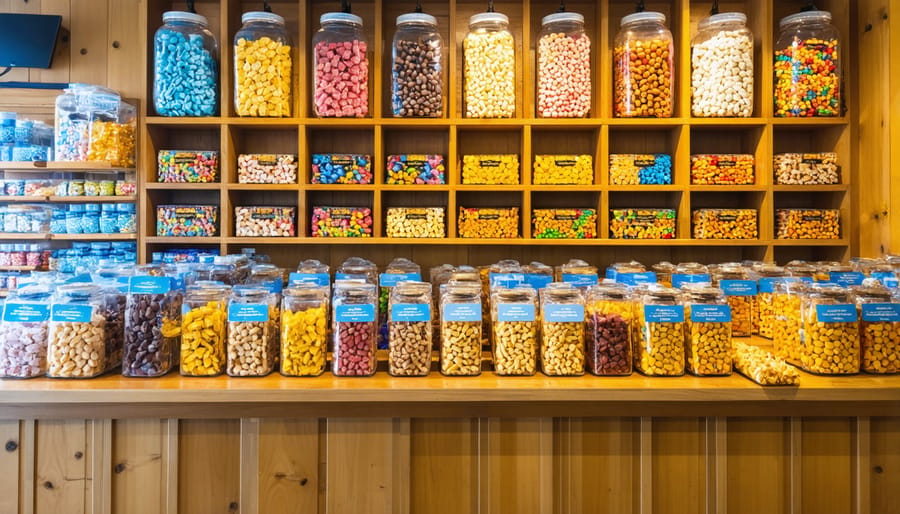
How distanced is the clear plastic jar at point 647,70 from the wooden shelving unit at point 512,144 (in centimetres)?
6

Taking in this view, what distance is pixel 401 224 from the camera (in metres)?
2.63

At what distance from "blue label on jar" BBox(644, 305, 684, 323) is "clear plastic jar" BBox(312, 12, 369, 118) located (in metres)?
1.67

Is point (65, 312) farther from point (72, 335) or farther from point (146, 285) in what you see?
point (146, 285)

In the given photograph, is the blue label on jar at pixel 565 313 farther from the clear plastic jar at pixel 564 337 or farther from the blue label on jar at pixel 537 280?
the blue label on jar at pixel 537 280

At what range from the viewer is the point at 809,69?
255cm

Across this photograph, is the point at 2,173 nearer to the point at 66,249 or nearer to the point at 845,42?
the point at 66,249

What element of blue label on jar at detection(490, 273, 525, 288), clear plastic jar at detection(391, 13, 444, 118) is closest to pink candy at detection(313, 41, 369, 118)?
clear plastic jar at detection(391, 13, 444, 118)

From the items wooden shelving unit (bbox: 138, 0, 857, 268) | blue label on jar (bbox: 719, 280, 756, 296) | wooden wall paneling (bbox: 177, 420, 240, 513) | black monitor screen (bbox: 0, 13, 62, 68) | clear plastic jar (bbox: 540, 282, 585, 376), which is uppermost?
black monitor screen (bbox: 0, 13, 62, 68)

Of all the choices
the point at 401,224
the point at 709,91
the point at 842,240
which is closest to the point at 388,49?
the point at 401,224

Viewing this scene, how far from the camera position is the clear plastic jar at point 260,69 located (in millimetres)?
2523

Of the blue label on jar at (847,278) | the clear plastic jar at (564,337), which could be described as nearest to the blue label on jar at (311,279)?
the clear plastic jar at (564,337)

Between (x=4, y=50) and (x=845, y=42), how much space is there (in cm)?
412

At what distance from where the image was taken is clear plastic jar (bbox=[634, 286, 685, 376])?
4.78 feet

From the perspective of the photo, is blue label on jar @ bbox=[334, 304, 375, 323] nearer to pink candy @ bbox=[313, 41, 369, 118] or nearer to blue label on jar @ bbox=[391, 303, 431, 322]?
blue label on jar @ bbox=[391, 303, 431, 322]
